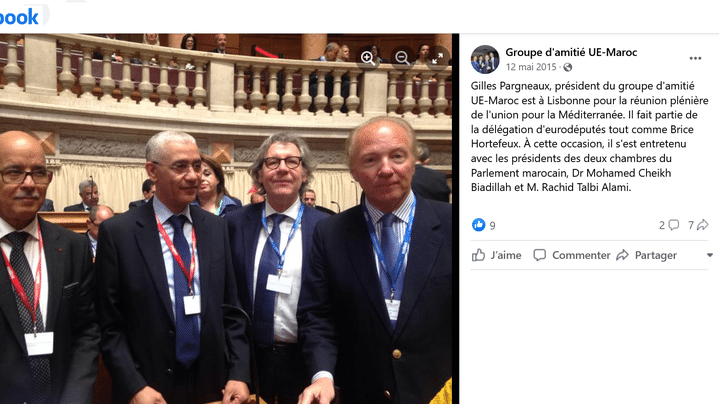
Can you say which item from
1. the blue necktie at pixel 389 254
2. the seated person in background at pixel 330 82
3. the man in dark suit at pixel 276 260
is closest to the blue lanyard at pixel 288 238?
the man in dark suit at pixel 276 260

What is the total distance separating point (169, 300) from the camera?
144 centimetres

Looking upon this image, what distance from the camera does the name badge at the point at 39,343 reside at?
1.25 metres

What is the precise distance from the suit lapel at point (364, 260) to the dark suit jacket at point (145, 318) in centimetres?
36

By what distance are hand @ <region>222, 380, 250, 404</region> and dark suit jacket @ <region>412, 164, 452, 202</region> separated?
1.24 metres

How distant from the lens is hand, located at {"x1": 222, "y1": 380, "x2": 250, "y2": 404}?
141 centimetres

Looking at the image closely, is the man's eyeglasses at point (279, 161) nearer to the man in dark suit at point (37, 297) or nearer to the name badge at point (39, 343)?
the man in dark suit at point (37, 297)

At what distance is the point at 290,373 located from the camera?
1.59m

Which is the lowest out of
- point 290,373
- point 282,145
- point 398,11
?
point 290,373
